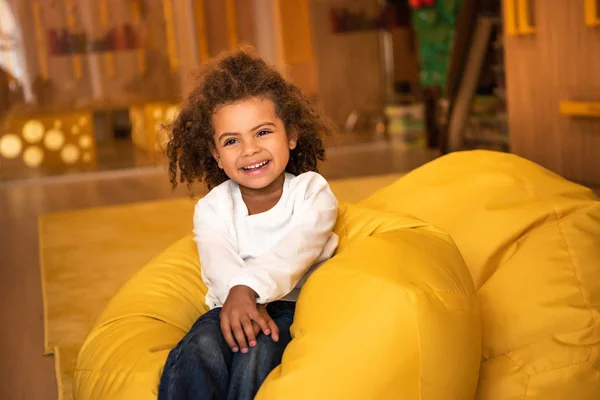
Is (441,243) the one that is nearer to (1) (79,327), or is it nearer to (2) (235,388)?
(2) (235,388)

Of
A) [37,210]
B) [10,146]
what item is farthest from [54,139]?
[37,210]

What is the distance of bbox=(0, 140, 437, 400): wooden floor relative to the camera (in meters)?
2.66

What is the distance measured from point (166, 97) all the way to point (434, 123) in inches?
92.5

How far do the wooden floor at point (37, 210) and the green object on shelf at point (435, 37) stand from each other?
29.2 inches

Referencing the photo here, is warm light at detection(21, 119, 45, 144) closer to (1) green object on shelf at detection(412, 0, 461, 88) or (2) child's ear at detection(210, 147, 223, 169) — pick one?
(1) green object on shelf at detection(412, 0, 461, 88)

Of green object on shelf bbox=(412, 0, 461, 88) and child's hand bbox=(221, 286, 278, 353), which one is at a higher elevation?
green object on shelf bbox=(412, 0, 461, 88)

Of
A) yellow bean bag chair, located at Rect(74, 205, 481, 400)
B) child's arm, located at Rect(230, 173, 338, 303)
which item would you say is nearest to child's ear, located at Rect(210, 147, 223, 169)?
child's arm, located at Rect(230, 173, 338, 303)

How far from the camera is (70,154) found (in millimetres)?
7117

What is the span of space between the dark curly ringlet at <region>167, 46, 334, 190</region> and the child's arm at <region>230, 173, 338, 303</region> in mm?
208

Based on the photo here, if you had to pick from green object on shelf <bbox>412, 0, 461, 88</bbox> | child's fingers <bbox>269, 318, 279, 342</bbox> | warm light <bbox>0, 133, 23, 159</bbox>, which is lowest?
child's fingers <bbox>269, 318, 279, 342</bbox>

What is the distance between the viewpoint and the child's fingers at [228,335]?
5.32 feet

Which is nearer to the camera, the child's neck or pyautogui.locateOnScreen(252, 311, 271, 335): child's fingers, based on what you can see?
pyautogui.locateOnScreen(252, 311, 271, 335): child's fingers

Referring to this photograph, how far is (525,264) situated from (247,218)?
68 cm

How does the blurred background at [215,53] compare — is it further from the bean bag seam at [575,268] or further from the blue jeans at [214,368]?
the blue jeans at [214,368]
